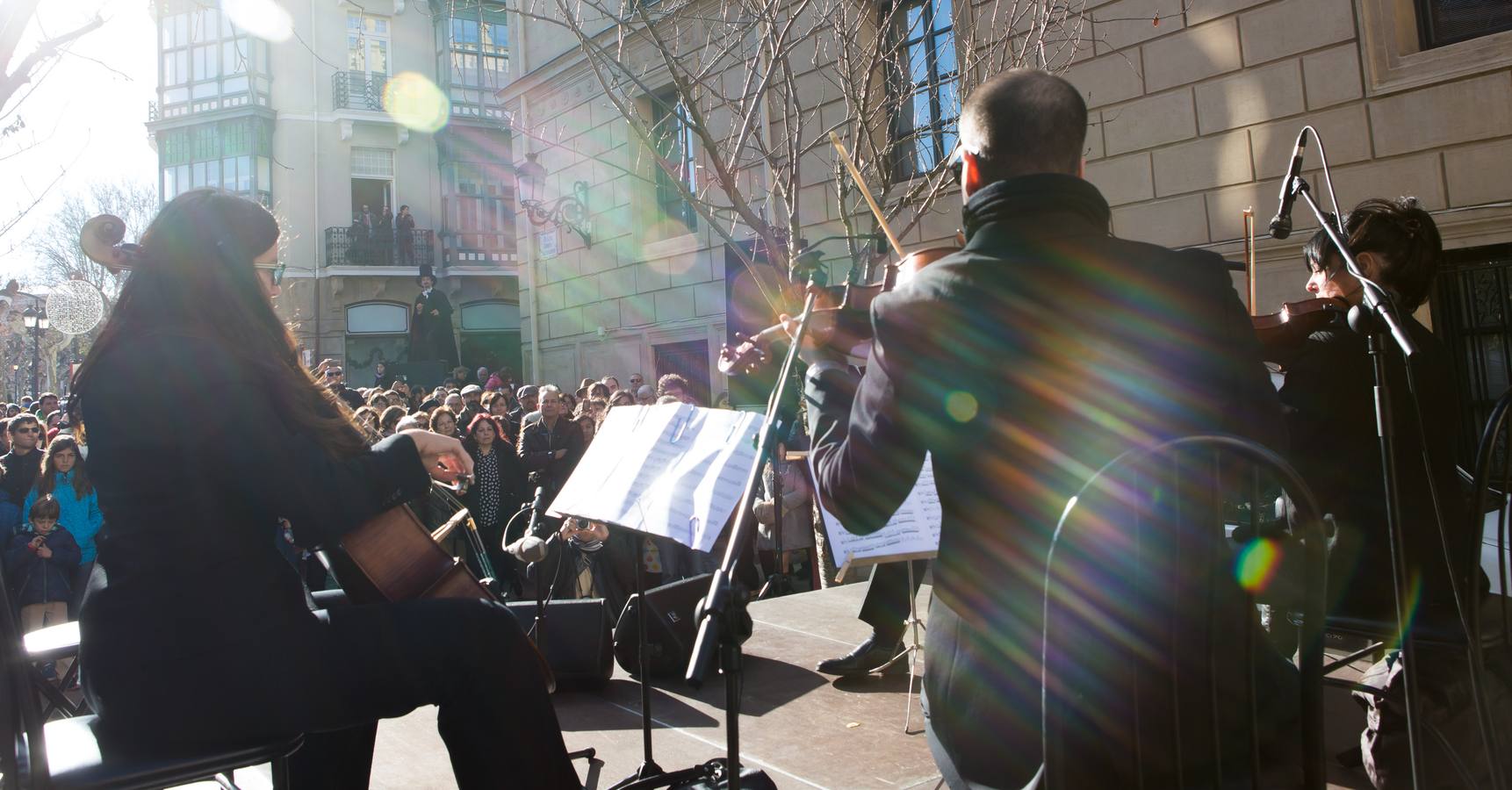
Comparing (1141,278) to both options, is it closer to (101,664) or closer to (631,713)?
(101,664)

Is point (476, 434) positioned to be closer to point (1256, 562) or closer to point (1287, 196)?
point (1287, 196)

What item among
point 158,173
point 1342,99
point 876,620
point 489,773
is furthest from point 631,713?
point 158,173

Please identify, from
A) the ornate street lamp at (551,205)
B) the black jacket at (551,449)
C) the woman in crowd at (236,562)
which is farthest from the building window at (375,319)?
the woman in crowd at (236,562)

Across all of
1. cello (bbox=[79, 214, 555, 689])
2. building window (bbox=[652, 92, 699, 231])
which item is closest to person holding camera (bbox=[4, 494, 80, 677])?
cello (bbox=[79, 214, 555, 689])

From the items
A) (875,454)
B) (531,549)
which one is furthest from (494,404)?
(875,454)

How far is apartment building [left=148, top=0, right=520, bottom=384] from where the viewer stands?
94.3 ft

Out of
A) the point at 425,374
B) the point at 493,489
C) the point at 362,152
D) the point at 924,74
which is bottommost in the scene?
the point at 493,489

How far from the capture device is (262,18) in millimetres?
28312

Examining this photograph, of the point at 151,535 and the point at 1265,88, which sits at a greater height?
the point at 1265,88

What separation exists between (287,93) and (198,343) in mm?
30830

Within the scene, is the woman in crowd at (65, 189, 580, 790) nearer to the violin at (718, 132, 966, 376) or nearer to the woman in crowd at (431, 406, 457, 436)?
the violin at (718, 132, 966, 376)

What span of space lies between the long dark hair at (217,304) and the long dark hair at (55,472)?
5865mm

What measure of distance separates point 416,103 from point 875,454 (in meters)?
31.5

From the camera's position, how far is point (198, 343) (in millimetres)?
2232
